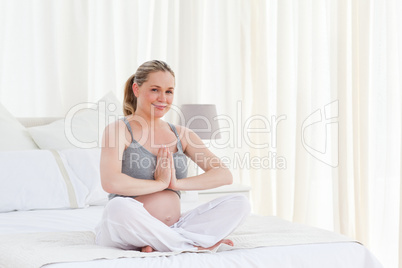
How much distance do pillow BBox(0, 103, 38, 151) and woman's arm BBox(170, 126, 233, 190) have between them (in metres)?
1.20

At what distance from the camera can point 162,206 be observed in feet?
6.81

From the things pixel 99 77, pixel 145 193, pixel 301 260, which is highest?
pixel 99 77

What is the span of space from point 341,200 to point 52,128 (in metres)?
1.83

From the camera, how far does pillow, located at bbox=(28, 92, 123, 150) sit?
10.4ft

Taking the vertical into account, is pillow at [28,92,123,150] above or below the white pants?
above

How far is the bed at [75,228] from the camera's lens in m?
1.70

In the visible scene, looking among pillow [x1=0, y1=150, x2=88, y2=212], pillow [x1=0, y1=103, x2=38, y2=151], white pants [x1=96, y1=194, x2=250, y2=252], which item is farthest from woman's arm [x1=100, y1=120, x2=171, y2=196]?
pillow [x1=0, y1=103, x2=38, y2=151]

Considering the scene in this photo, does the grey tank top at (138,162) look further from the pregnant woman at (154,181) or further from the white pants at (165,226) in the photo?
the white pants at (165,226)

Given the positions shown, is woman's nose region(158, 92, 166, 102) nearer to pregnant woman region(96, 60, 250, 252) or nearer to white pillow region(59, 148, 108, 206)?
pregnant woman region(96, 60, 250, 252)

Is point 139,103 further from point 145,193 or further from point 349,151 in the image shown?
point 349,151

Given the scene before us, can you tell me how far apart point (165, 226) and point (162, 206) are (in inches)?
9.6

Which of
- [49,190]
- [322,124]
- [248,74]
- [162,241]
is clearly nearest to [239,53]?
[248,74]

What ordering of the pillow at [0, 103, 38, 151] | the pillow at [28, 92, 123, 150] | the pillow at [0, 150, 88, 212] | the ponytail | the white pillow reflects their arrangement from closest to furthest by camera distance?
1. the ponytail
2. the pillow at [0, 150, 88, 212]
3. the white pillow
4. the pillow at [0, 103, 38, 151]
5. the pillow at [28, 92, 123, 150]

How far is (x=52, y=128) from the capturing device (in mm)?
3248
